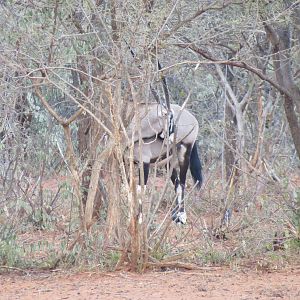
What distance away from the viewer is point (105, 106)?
290 inches

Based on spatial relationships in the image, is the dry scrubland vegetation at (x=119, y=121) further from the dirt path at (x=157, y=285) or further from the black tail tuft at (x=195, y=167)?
the black tail tuft at (x=195, y=167)

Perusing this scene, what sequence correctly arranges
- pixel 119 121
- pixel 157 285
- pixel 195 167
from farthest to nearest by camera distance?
pixel 195 167, pixel 119 121, pixel 157 285

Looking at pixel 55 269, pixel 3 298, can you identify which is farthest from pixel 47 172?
pixel 3 298

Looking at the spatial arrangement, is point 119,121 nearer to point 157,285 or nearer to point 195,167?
point 157,285

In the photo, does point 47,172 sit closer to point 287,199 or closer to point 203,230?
point 203,230

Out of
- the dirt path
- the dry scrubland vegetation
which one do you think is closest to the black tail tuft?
the dry scrubland vegetation

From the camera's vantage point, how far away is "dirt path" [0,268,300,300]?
6324mm

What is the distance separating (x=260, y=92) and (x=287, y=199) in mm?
3905

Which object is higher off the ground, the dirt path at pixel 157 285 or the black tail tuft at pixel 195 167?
the black tail tuft at pixel 195 167

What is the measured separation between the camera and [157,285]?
6656 millimetres

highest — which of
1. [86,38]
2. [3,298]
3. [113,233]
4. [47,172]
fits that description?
[86,38]

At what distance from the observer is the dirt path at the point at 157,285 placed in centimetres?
632

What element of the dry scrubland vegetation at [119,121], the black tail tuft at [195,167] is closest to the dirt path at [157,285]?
the dry scrubland vegetation at [119,121]

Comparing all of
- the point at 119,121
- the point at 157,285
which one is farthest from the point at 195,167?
the point at 157,285
